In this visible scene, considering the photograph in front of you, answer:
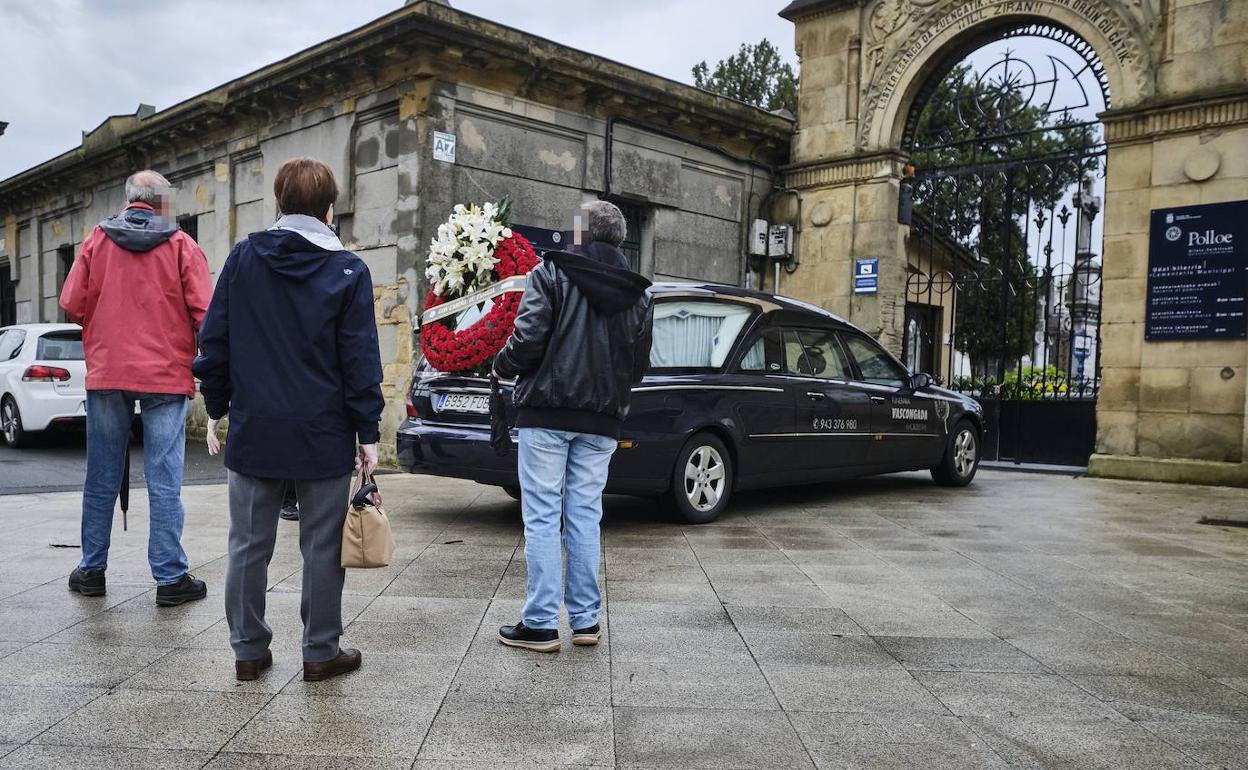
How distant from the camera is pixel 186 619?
13.9 ft

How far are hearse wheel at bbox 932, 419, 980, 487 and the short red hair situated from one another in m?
7.52

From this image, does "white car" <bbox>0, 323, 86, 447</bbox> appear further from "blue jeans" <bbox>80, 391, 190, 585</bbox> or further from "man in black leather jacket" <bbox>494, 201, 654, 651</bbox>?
"man in black leather jacket" <bbox>494, 201, 654, 651</bbox>

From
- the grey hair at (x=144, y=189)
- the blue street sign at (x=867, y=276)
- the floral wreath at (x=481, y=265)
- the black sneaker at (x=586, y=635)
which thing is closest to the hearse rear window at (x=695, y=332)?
the floral wreath at (x=481, y=265)

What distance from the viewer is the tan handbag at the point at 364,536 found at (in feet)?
11.2

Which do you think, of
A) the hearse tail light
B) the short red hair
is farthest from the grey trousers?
the hearse tail light

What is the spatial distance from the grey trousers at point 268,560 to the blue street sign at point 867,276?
36.2 ft

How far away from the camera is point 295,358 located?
336 centimetres

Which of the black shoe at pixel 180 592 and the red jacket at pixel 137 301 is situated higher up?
the red jacket at pixel 137 301

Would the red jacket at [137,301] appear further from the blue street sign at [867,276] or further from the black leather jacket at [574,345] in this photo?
the blue street sign at [867,276]

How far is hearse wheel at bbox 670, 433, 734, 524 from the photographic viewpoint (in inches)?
271

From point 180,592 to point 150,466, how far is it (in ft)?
1.94

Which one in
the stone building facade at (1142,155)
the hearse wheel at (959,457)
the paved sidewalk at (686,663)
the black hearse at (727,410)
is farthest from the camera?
the stone building facade at (1142,155)

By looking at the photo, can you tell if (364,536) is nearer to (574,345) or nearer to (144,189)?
(574,345)

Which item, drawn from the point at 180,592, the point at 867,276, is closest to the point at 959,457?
the point at 867,276
